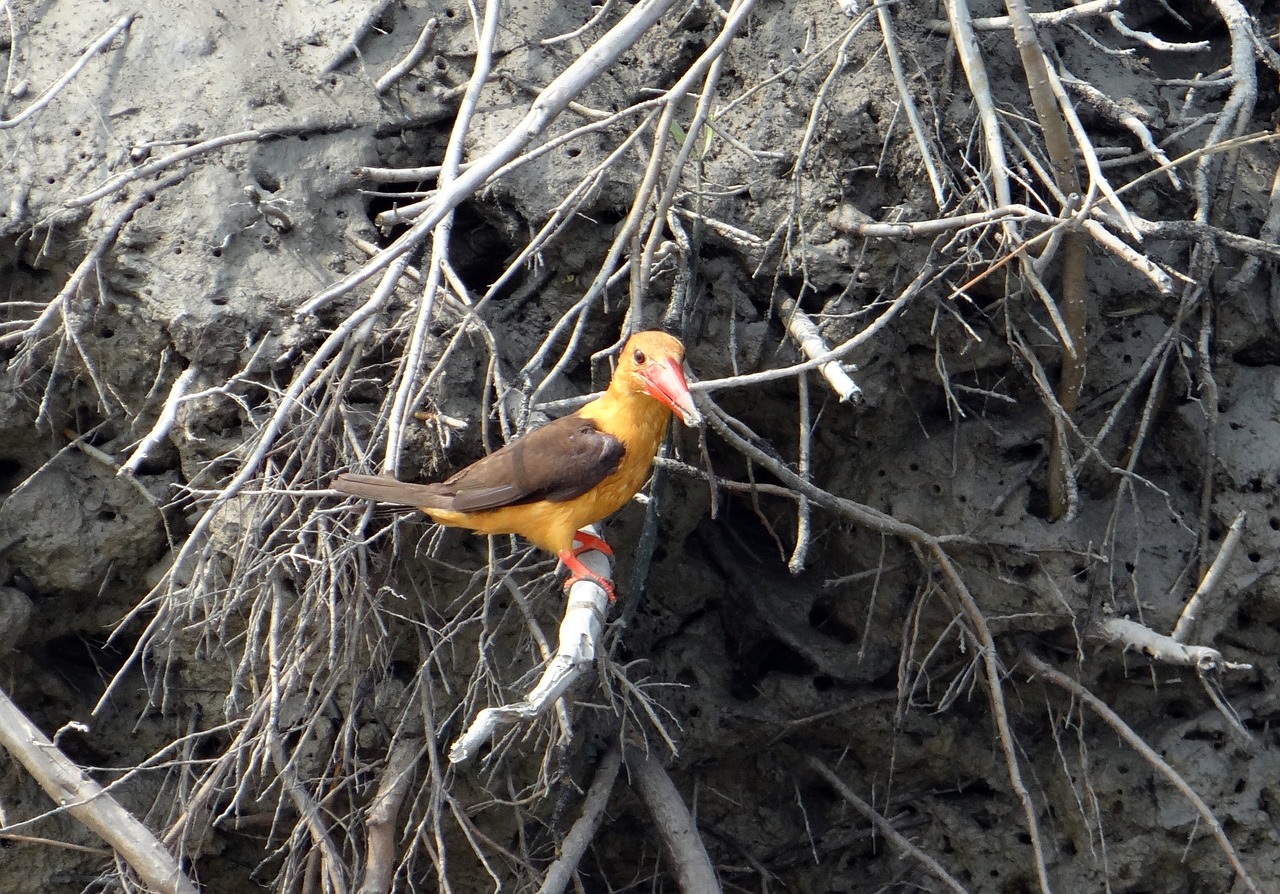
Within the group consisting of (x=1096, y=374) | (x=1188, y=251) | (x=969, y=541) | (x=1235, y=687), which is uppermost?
(x=1188, y=251)

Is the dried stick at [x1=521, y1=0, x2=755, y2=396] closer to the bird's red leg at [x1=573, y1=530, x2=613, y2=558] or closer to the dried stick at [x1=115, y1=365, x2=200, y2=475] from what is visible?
the bird's red leg at [x1=573, y1=530, x2=613, y2=558]

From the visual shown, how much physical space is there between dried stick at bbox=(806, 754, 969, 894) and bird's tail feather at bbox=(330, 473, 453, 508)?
2.26 metres

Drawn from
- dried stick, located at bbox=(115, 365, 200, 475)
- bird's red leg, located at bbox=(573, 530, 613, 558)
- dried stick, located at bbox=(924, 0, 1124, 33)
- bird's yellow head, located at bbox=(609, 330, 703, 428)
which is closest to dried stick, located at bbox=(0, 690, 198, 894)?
dried stick, located at bbox=(115, 365, 200, 475)

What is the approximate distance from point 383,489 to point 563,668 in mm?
804

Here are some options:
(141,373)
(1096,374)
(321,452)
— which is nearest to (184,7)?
(141,373)

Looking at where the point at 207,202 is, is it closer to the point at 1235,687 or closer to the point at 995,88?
the point at 995,88

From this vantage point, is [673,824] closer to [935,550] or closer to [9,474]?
[935,550]

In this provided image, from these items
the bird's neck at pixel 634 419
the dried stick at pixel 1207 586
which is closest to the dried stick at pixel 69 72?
the bird's neck at pixel 634 419

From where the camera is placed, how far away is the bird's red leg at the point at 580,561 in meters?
3.14

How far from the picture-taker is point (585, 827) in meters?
3.68

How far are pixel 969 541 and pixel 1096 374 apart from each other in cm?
79

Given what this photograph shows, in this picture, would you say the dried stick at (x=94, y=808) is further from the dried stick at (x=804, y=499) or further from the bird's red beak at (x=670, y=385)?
the dried stick at (x=804, y=499)

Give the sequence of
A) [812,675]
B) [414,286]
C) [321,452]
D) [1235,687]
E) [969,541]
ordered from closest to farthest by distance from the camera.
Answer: [321,452] → [414,286] → [969,541] → [1235,687] → [812,675]

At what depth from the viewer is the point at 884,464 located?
4.20m
